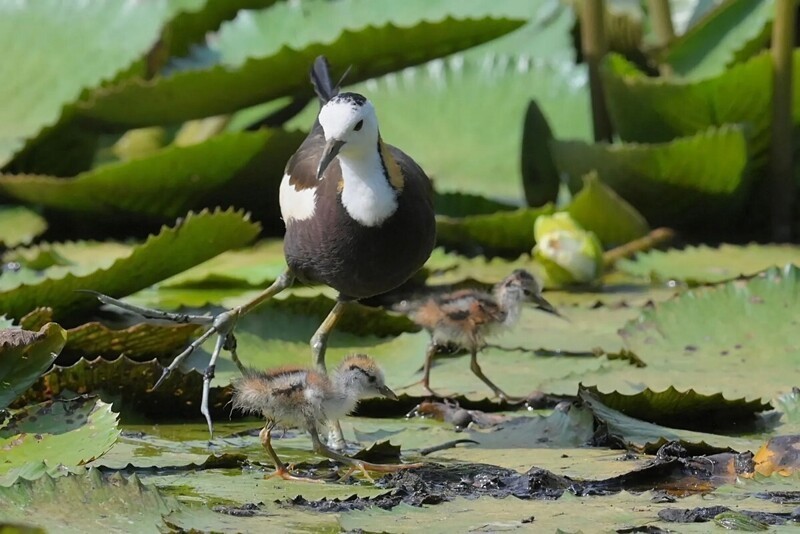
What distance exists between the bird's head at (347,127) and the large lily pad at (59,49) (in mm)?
1884

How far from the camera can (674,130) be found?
181 inches

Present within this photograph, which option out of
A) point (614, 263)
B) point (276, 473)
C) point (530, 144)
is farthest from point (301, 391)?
point (530, 144)

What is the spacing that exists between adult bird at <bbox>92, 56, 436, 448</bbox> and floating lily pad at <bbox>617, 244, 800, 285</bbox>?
46.8 inches

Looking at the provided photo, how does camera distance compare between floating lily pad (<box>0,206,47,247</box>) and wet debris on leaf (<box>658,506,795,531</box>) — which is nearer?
wet debris on leaf (<box>658,506,795,531</box>)

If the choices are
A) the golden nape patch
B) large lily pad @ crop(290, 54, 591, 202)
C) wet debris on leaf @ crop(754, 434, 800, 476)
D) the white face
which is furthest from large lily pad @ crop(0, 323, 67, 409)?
large lily pad @ crop(290, 54, 591, 202)

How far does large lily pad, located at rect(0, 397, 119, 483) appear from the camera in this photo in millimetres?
2285

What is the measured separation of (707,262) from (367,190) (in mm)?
1580

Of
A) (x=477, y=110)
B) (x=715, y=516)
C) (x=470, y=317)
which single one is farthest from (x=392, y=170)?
(x=477, y=110)

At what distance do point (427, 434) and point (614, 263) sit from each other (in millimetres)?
1619

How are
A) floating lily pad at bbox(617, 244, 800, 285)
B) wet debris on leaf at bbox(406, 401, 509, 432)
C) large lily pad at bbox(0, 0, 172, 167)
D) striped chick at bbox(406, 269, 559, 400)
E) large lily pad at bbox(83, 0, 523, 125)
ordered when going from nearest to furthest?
wet debris on leaf at bbox(406, 401, 509, 432)
striped chick at bbox(406, 269, 559, 400)
floating lily pad at bbox(617, 244, 800, 285)
large lily pad at bbox(83, 0, 523, 125)
large lily pad at bbox(0, 0, 172, 167)

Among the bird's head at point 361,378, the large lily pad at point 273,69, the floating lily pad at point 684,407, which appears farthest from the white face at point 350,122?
the large lily pad at point 273,69

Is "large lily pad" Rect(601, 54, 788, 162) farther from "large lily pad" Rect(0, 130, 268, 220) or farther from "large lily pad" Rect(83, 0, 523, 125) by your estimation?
"large lily pad" Rect(0, 130, 268, 220)

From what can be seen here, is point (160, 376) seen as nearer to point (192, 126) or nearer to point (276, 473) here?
point (276, 473)

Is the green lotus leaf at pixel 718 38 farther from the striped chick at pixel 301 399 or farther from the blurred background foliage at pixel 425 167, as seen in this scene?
the striped chick at pixel 301 399
